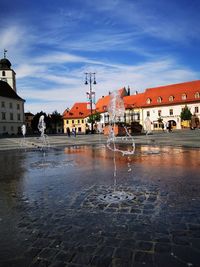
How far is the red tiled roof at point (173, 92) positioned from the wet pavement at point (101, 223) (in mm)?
70820

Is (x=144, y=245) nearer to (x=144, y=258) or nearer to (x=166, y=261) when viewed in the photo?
(x=144, y=258)

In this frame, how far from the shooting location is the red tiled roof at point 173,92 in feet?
245

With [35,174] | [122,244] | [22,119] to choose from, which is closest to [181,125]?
[22,119]

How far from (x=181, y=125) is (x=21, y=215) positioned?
71904 millimetres

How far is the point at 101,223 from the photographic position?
14.5 ft

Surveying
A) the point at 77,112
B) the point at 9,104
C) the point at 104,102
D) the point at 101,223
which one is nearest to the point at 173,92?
the point at 104,102

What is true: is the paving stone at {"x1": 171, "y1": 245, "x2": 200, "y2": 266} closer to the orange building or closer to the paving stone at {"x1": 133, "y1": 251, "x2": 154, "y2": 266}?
the paving stone at {"x1": 133, "y1": 251, "x2": 154, "y2": 266}

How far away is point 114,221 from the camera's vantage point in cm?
447

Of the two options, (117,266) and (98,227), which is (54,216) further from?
(117,266)

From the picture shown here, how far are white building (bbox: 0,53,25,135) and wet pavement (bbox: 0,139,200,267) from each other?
72028 mm

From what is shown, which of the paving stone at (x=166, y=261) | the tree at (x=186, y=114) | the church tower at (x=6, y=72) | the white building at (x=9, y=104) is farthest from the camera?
the church tower at (x=6, y=72)

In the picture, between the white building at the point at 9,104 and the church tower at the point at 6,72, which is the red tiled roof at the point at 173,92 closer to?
the white building at the point at 9,104

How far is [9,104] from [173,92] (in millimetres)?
45673

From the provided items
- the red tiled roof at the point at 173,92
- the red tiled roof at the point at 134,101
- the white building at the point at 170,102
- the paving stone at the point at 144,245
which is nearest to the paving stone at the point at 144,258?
the paving stone at the point at 144,245
